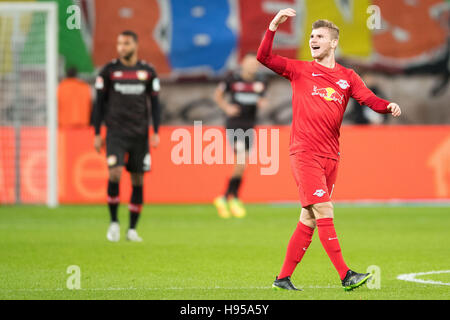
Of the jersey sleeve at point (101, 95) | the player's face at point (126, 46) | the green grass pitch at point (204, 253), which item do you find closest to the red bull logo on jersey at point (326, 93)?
the green grass pitch at point (204, 253)

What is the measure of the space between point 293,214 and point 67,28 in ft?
26.1

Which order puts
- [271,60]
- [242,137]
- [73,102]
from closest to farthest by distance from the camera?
1. [271,60]
2. [242,137]
3. [73,102]

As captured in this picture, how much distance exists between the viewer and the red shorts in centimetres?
693

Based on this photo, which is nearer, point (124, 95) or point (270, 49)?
point (270, 49)

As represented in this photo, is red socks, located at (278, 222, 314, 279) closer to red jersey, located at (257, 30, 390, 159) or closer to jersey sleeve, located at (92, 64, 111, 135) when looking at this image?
red jersey, located at (257, 30, 390, 159)

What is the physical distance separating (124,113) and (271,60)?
165 inches

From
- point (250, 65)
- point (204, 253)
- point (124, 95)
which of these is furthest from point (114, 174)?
point (250, 65)

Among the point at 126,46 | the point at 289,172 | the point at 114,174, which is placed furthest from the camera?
the point at 289,172

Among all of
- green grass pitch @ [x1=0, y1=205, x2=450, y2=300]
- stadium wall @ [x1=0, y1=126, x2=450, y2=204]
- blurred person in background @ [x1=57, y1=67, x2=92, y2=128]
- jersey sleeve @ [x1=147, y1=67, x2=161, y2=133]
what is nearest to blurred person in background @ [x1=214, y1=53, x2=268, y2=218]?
green grass pitch @ [x1=0, y1=205, x2=450, y2=300]

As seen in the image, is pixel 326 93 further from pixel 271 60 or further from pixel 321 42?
pixel 271 60

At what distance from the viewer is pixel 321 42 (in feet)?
23.2

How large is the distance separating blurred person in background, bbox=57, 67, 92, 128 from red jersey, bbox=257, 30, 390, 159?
37.9ft
